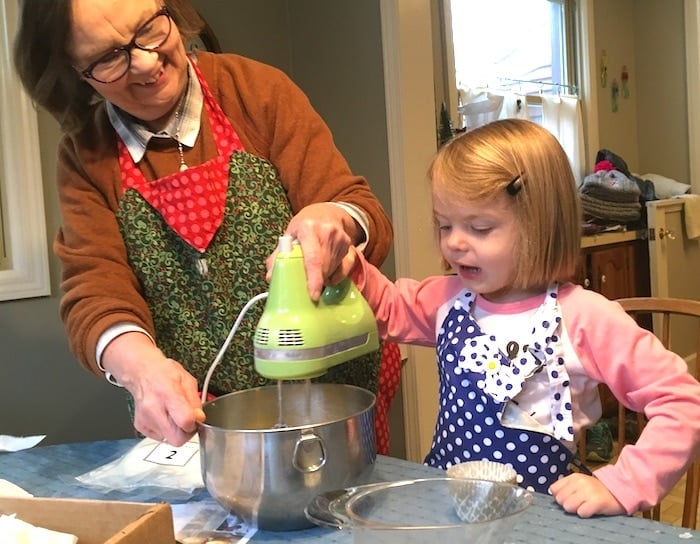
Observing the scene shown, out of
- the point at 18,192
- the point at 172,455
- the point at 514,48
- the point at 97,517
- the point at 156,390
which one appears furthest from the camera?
the point at 514,48

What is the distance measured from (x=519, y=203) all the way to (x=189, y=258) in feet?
1.56

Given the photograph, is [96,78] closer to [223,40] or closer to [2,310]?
[2,310]

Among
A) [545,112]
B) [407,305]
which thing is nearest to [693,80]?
[545,112]

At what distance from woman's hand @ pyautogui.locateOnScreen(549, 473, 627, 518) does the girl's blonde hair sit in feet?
0.94

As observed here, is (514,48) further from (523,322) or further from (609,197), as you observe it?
(523,322)

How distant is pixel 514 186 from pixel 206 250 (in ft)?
1.45

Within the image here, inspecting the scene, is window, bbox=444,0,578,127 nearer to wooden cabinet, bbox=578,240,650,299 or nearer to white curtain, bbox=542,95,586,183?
white curtain, bbox=542,95,586,183

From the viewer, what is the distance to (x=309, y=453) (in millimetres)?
758

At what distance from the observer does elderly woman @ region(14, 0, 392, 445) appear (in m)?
1.03

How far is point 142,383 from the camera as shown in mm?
882

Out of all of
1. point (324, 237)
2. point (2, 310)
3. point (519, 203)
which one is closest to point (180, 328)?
point (324, 237)

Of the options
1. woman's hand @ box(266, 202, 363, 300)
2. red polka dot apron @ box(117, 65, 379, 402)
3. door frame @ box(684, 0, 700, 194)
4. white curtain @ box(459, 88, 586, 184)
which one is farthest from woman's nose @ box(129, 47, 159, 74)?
door frame @ box(684, 0, 700, 194)

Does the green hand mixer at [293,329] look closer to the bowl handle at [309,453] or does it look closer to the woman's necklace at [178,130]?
the bowl handle at [309,453]

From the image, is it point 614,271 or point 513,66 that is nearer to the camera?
point 614,271
